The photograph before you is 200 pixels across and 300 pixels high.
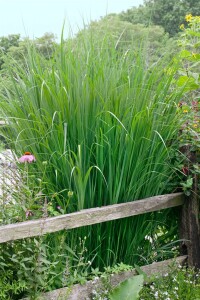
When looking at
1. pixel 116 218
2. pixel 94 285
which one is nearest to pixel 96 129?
pixel 116 218

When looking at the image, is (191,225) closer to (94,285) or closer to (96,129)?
(94,285)

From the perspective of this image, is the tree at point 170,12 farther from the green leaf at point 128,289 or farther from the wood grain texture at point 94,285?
the green leaf at point 128,289

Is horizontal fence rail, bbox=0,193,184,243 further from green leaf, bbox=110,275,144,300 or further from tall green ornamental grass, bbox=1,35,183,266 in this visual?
green leaf, bbox=110,275,144,300

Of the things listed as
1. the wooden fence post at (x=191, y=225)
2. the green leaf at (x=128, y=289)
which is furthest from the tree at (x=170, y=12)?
the green leaf at (x=128, y=289)

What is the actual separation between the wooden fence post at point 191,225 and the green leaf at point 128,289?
28.6 inches

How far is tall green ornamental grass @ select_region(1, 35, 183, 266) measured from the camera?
315 centimetres

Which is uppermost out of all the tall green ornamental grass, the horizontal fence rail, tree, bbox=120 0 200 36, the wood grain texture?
the tall green ornamental grass

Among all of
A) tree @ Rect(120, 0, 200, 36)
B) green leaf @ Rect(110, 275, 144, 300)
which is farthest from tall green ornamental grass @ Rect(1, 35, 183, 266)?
→ tree @ Rect(120, 0, 200, 36)

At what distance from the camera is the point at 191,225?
11.9ft

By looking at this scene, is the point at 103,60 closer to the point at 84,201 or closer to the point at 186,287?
the point at 84,201

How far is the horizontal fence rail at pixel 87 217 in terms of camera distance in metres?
2.66

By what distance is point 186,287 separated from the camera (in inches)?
130

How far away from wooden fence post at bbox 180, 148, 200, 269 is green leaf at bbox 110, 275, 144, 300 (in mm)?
727

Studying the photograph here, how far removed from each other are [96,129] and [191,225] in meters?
1.02
